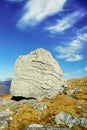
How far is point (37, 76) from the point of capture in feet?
153

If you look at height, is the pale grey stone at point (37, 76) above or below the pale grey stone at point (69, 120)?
above

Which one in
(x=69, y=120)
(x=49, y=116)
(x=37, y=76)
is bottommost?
(x=69, y=120)

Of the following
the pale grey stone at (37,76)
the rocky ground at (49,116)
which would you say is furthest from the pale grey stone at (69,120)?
the pale grey stone at (37,76)

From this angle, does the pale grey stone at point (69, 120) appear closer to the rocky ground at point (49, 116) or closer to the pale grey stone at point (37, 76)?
the rocky ground at point (49, 116)

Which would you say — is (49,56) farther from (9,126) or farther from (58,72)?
(9,126)

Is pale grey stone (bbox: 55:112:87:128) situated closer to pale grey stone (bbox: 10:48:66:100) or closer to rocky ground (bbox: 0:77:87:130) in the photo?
rocky ground (bbox: 0:77:87:130)

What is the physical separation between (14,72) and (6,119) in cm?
1663

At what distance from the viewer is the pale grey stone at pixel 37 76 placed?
45156mm

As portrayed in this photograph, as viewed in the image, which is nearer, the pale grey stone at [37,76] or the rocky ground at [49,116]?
the rocky ground at [49,116]

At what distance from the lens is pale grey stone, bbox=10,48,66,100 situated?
45156 millimetres

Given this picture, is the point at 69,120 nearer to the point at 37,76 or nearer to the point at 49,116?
the point at 49,116

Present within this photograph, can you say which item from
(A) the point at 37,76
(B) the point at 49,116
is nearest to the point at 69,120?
(B) the point at 49,116

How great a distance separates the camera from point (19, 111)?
3556cm

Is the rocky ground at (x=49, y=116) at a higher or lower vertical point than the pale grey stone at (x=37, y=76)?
lower
